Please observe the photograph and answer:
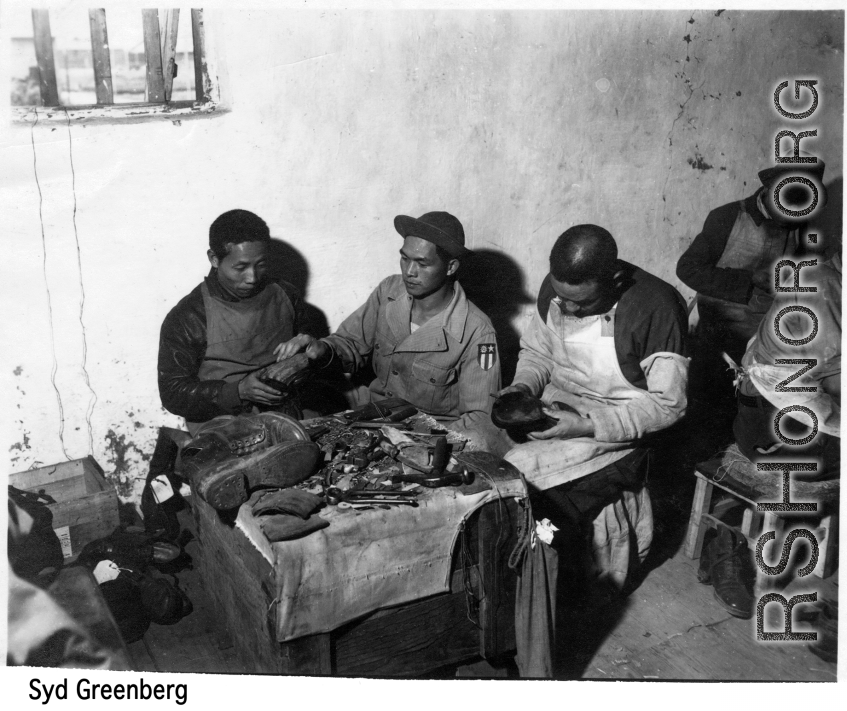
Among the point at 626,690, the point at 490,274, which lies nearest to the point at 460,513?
the point at 626,690

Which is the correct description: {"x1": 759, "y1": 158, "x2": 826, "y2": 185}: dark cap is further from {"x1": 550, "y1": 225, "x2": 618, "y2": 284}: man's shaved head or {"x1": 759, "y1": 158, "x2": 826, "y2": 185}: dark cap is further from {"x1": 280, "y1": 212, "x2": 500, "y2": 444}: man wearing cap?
{"x1": 280, "y1": 212, "x2": 500, "y2": 444}: man wearing cap

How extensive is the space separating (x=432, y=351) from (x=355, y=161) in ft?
3.78

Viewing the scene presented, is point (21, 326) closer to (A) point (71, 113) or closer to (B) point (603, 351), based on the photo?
(A) point (71, 113)

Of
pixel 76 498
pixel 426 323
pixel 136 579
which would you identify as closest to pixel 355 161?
pixel 426 323

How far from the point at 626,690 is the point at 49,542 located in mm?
2663

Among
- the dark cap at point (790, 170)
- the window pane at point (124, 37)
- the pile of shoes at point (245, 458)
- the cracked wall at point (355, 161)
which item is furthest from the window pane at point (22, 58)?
the dark cap at point (790, 170)

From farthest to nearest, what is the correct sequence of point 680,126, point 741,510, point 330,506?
point 680,126
point 741,510
point 330,506

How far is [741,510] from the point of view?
13.9 ft

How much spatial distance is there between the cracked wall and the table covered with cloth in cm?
166

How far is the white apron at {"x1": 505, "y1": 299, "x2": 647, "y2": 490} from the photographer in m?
3.36

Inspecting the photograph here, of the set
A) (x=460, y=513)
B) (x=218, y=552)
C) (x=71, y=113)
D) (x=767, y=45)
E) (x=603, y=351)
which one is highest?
(x=767, y=45)

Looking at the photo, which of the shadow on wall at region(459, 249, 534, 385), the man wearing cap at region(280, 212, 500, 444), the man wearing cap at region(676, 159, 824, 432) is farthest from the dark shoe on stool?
the shadow on wall at region(459, 249, 534, 385)

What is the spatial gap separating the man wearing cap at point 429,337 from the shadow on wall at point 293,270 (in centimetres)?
28

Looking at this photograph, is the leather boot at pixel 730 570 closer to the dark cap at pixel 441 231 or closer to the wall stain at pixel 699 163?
the dark cap at pixel 441 231
